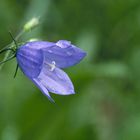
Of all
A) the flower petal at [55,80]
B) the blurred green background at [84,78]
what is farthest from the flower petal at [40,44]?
the blurred green background at [84,78]

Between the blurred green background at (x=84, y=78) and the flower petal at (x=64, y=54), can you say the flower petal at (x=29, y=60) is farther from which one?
the blurred green background at (x=84, y=78)

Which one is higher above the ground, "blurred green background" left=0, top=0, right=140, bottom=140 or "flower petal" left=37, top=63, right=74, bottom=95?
"flower petal" left=37, top=63, right=74, bottom=95

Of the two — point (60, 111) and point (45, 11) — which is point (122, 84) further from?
point (60, 111)

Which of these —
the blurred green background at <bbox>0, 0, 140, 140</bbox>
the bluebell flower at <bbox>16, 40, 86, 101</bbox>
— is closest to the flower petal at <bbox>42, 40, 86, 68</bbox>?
the bluebell flower at <bbox>16, 40, 86, 101</bbox>

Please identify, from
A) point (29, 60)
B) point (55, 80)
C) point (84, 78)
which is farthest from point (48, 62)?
point (84, 78)

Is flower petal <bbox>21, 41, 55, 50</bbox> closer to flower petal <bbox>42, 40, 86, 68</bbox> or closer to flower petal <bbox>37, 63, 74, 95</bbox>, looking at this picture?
flower petal <bbox>42, 40, 86, 68</bbox>

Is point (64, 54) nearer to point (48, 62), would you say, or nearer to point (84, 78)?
point (48, 62)

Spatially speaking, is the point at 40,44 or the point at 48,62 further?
the point at 48,62

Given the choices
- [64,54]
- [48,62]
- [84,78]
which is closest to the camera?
[64,54]
